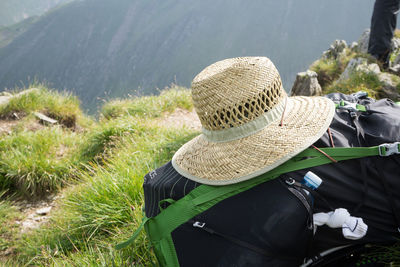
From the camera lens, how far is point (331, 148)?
1.60 m

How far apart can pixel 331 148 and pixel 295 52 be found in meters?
129

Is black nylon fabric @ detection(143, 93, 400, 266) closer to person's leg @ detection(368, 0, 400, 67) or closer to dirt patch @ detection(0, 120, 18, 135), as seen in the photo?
person's leg @ detection(368, 0, 400, 67)

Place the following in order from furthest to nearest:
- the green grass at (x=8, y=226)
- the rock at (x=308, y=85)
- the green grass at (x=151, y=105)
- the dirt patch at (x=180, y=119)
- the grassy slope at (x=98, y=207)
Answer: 1. the green grass at (x=151, y=105)
2. the dirt patch at (x=180, y=119)
3. the rock at (x=308, y=85)
4. the green grass at (x=8, y=226)
5. the grassy slope at (x=98, y=207)

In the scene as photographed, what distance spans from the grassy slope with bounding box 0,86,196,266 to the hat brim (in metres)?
0.89

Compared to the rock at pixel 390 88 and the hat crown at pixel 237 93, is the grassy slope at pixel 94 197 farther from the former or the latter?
the rock at pixel 390 88

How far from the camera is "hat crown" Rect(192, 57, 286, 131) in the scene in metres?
1.74

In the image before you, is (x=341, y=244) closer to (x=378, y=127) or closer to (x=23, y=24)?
(x=378, y=127)

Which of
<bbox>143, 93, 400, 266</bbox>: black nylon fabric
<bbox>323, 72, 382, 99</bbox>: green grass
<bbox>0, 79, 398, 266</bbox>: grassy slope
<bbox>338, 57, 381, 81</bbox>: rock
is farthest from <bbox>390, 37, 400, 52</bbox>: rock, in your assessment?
<bbox>143, 93, 400, 266</bbox>: black nylon fabric

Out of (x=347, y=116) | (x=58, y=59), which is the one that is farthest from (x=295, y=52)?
(x=347, y=116)

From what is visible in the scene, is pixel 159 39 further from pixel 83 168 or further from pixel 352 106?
pixel 352 106

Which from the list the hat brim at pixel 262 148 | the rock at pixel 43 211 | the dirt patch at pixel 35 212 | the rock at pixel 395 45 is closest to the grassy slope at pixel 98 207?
the dirt patch at pixel 35 212

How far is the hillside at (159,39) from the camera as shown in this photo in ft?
406

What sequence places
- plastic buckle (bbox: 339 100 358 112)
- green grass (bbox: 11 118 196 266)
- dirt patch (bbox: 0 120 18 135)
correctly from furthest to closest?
dirt patch (bbox: 0 120 18 135)
green grass (bbox: 11 118 196 266)
plastic buckle (bbox: 339 100 358 112)

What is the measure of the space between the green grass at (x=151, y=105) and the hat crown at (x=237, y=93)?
474cm
